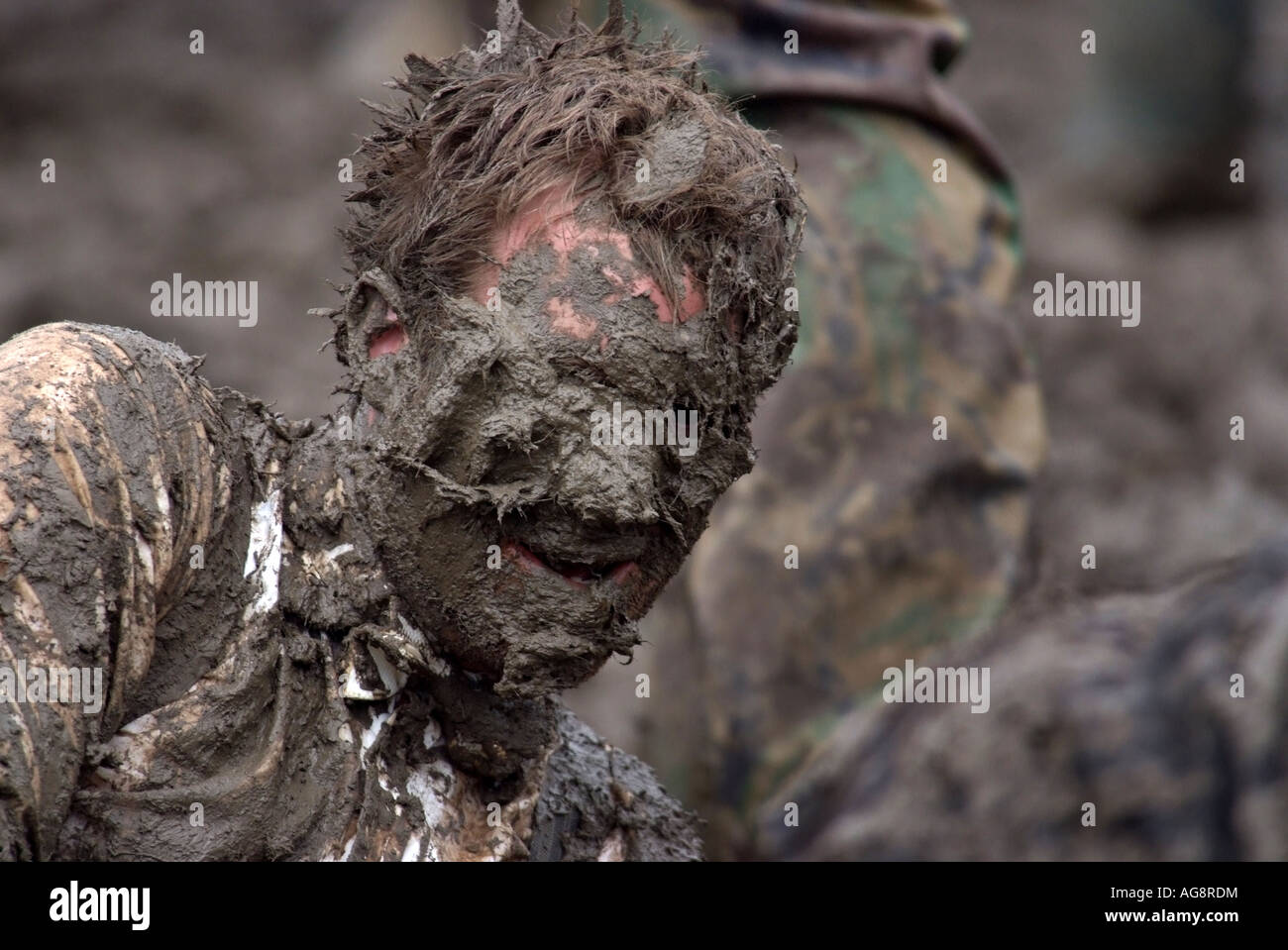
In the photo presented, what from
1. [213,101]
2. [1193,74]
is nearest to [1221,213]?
[1193,74]

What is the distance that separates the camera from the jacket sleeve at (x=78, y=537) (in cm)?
197

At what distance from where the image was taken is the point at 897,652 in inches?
192

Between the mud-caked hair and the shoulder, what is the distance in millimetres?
856

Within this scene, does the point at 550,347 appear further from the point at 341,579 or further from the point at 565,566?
the point at 341,579

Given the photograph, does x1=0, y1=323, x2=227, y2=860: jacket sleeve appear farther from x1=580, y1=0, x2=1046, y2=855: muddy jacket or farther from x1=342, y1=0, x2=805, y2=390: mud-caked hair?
x1=580, y1=0, x2=1046, y2=855: muddy jacket

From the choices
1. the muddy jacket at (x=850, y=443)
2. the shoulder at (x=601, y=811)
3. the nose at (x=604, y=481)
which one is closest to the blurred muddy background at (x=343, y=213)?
the muddy jacket at (x=850, y=443)

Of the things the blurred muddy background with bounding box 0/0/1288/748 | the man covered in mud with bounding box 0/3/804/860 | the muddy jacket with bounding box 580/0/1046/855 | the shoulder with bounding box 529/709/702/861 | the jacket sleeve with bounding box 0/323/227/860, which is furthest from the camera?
the blurred muddy background with bounding box 0/0/1288/748

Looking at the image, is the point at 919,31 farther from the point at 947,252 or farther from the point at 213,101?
the point at 213,101

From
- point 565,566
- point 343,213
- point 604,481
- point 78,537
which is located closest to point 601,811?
point 565,566

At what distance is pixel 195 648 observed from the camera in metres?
2.27

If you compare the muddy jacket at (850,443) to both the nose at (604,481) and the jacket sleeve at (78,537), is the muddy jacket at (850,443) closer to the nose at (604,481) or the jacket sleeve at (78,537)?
the nose at (604,481)

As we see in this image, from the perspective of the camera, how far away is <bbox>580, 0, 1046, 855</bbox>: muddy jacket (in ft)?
15.6

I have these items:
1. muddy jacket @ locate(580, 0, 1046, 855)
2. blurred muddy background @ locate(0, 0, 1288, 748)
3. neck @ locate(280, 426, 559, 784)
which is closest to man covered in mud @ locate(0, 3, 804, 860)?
neck @ locate(280, 426, 559, 784)

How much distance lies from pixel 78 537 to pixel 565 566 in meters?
0.69
